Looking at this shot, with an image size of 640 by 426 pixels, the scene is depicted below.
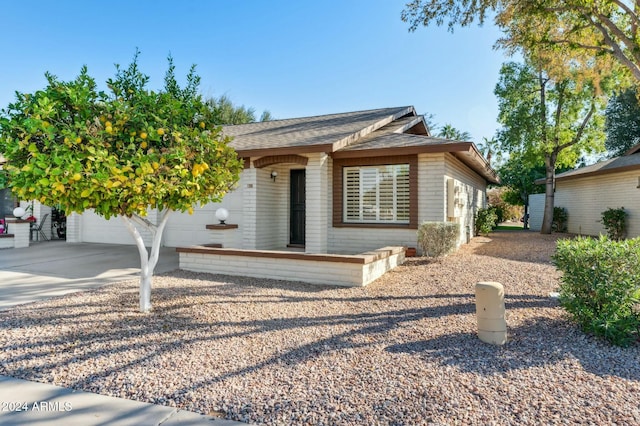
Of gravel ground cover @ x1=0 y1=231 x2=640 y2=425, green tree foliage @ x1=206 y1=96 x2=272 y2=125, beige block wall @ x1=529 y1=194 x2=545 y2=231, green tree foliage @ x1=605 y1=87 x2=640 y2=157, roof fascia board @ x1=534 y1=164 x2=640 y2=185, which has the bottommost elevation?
gravel ground cover @ x1=0 y1=231 x2=640 y2=425

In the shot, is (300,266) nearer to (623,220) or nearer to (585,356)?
(585,356)

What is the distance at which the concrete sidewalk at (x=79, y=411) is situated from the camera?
2.48m

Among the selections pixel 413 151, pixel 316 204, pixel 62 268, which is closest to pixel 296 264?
pixel 316 204

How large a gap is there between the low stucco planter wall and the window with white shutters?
1.73m

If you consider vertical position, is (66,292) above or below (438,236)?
below

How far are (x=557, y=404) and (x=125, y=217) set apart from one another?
497 centimetres

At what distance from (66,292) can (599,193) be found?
19199 millimetres

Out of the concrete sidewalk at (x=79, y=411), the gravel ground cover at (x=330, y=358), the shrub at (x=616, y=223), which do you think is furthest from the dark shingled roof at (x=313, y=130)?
the shrub at (x=616, y=223)

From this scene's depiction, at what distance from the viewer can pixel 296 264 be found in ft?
23.0

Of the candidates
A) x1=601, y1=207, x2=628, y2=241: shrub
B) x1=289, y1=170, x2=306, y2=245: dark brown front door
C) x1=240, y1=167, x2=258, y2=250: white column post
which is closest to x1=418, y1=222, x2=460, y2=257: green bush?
x1=289, y1=170, x2=306, y2=245: dark brown front door

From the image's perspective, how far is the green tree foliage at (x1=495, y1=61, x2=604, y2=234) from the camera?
16250 mm

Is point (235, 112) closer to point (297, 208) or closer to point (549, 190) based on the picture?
point (297, 208)

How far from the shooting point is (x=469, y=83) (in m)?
17.9

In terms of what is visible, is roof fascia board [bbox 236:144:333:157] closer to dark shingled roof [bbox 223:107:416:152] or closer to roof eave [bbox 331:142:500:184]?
dark shingled roof [bbox 223:107:416:152]
